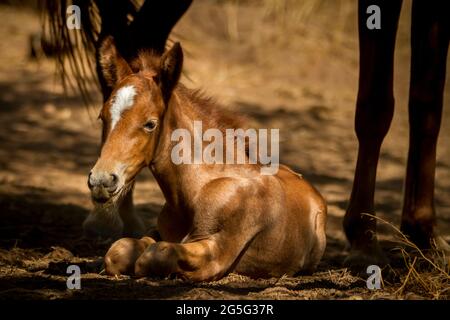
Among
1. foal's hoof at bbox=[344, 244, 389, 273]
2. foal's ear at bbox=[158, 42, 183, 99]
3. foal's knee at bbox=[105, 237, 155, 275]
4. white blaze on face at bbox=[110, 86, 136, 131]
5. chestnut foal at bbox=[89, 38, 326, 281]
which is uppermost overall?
foal's ear at bbox=[158, 42, 183, 99]

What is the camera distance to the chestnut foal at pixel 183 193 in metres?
3.73

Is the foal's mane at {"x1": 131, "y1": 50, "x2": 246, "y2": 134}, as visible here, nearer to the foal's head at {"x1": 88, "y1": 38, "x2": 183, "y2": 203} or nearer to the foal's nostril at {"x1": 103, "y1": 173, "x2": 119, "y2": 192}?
the foal's head at {"x1": 88, "y1": 38, "x2": 183, "y2": 203}

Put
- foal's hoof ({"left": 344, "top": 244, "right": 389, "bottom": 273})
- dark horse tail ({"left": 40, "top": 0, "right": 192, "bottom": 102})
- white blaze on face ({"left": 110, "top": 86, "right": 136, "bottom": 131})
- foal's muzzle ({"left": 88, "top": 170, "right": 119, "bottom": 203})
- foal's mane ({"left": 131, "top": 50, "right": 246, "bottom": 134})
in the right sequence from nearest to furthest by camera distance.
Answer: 1. foal's muzzle ({"left": 88, "top": 170, "right": 119, "bottom": 203})
2. white blaze on face ({"left": 110, "top": 86, "right": 136, "bottom": 131})
3. foal's mane ({"left": 131, "top": 50, "right": 246, "bottom": 134})
4. foal's hoof ({"left": 344, "top": 244, "right": 389, "bottom": 273})
5. dark horse tail ({"left": 40, "top": 0, "right": 192, "bottom": 102})

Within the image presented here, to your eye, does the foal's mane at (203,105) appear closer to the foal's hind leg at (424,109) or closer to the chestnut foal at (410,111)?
the chestnut foal at (410,111)

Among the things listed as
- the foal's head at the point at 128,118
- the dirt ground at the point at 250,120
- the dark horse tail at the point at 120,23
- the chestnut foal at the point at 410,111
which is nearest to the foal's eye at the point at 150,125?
the foal's head at the point at 128,118

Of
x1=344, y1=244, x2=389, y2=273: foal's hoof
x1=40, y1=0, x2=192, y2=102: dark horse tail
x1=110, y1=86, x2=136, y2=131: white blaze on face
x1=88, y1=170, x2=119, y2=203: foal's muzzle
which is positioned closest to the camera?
x1=88, y1=170, x2=119, y2=203: foal's muzzle

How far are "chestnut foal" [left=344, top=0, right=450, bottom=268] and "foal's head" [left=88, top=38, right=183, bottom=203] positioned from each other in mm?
1389

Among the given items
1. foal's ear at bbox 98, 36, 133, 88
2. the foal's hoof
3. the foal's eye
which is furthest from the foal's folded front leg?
the foal's hoof

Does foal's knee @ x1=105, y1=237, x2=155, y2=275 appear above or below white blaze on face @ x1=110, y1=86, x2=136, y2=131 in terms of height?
below

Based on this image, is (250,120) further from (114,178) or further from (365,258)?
(114,178)

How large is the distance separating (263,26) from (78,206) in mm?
5628

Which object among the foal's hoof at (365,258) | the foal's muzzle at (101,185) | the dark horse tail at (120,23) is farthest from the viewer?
the dark horse tail at (120,23)

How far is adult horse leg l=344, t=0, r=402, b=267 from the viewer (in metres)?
4.78

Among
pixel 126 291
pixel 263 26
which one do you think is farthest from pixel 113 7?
pixel 263 26
